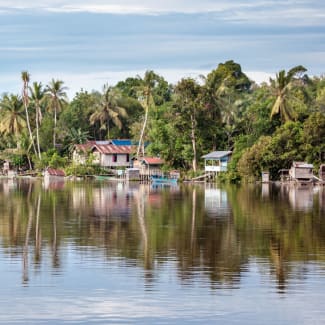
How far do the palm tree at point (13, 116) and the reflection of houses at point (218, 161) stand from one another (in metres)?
28.9

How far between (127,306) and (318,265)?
6151 mm

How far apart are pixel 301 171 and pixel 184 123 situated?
41.3ft

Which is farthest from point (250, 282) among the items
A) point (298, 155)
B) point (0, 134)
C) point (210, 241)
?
point (0, 134)

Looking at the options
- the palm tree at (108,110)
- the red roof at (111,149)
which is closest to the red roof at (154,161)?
the red roof at (111,149)

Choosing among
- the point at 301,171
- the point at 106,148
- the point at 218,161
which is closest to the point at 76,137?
the point at 106,148

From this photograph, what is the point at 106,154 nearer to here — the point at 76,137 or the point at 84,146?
the point at 84,146

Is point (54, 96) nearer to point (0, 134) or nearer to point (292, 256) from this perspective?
point (0, 134)

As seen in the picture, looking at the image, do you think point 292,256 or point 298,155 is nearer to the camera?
point 292,256

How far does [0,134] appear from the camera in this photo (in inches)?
4048

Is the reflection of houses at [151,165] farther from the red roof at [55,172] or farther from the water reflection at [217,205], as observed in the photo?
the water reflection at [217,205]

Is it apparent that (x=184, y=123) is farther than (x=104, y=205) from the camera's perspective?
Yes

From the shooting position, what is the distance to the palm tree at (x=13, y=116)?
315 ft

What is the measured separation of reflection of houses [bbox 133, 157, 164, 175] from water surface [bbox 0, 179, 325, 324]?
42.6m

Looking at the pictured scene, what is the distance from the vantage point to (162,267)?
19766mm
